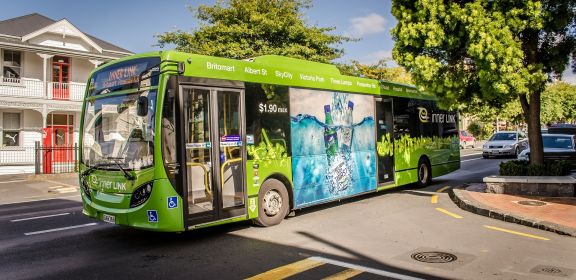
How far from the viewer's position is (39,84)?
25047 millimetres

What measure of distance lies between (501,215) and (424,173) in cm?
556

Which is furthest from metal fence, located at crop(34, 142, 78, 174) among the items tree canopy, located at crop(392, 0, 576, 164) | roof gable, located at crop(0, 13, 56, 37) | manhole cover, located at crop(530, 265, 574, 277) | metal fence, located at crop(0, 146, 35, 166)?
manhole cover, located at crop(530, 265, 574, 277)

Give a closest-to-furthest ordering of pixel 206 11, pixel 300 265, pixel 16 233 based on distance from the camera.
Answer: pixel 300 265
pixel 16 233
pixel 206 11

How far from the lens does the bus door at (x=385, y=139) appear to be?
38.6 feet

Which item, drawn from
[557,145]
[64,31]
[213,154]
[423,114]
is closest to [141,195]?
[213,154]

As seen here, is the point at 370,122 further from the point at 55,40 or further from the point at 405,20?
the point at 55,40

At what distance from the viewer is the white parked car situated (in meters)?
18.5

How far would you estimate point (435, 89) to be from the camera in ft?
37.6

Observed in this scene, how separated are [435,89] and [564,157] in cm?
1011

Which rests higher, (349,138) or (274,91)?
(274,91)

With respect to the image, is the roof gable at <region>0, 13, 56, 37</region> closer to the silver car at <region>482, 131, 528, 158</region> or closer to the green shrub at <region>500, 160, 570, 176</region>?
the green shrub at <region>500, 160, 570, 176</region>

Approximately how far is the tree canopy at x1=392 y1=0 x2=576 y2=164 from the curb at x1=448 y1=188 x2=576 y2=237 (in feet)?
8.45

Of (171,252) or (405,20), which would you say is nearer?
(171,252)

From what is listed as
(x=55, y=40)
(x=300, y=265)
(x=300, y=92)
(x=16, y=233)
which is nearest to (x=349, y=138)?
(x=300, y=92)
